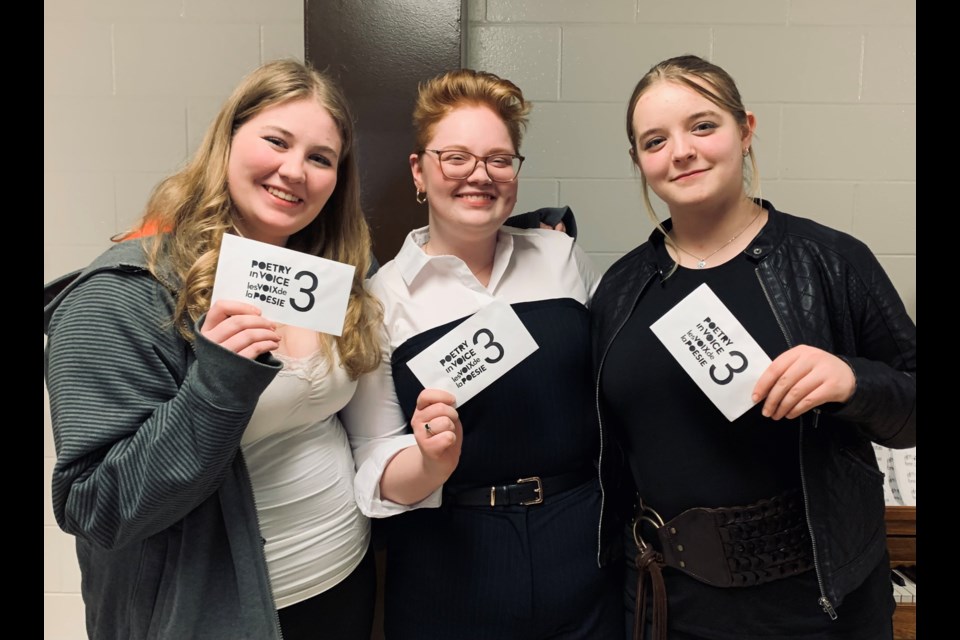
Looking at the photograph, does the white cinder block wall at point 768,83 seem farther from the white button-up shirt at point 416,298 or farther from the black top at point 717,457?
the black top at point 717,457

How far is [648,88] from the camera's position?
1.28 m

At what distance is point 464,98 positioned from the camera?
143 centimetres

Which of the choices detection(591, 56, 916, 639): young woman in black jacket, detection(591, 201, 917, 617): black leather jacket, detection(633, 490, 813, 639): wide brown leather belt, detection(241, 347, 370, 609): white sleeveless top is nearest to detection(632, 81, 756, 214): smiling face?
detection(591, 56, 916, 639): young woman in black jacket

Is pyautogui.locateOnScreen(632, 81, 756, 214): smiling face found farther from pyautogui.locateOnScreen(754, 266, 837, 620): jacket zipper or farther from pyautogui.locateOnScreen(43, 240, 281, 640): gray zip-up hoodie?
pyautogui.locateOnScreen(43, 240, 281, 640): gray zip-up hoodie

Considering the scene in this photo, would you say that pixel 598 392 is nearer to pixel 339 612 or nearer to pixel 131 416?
pixel 339 612

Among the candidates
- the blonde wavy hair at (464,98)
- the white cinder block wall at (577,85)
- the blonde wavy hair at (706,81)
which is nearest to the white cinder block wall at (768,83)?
the white cinder block wall at (577,85)

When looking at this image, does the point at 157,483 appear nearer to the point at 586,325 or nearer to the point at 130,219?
the point at 586,325

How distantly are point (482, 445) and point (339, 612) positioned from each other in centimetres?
46

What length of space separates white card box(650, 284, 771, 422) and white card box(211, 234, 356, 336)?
62cm

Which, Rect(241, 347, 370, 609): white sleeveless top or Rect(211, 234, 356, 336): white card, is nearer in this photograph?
Rect(211, 234, 356, 336): white card

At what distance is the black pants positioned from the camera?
3.99 feet

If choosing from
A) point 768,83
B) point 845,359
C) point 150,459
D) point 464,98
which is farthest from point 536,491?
point 768,83

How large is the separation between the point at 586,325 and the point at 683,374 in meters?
0.29

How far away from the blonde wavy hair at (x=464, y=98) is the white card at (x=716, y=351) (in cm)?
63
